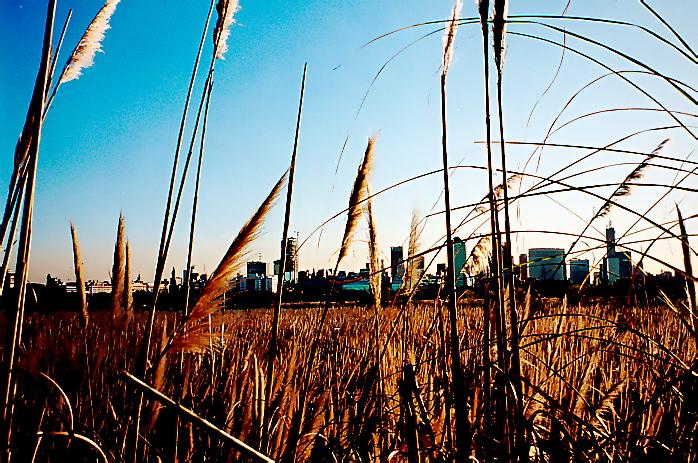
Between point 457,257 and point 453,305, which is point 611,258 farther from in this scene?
point 453,305

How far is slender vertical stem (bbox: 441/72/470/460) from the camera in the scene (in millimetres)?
1016

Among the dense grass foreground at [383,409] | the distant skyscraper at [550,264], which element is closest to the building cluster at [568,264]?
the distant skyscraper at [550,264]

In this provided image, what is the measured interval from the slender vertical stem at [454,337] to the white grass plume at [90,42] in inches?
40.7

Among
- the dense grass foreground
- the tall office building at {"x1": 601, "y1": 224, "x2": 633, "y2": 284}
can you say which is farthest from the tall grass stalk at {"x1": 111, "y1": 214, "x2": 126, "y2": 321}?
the tall office building at {"x1": 601, "y1": 224, "x2": 633, "y2": 284}

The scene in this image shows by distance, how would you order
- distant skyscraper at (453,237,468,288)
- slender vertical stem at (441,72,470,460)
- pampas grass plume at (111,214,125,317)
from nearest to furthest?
slender vertical stem at (441,72,470,460) → distant skyscraper at (453,237,468,288) → pampas grass plume at (111,214,125,317)

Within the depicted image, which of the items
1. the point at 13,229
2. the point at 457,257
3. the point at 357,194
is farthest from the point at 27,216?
the point at 457,257

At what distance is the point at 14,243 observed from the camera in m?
1.46

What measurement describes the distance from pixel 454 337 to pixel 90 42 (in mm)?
1371

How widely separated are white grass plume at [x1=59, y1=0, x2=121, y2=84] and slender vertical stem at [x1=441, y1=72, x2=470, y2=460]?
3.40 feet

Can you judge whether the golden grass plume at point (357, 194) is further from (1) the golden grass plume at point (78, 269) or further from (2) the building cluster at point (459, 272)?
(1) the golden grass plume at point (78, 269)

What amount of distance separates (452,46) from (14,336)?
126 cm

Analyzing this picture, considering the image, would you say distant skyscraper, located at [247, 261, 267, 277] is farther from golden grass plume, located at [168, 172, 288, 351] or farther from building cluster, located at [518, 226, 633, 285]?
building cluster, located at [518, 226, 633, 285]

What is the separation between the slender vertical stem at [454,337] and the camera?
1016 mm

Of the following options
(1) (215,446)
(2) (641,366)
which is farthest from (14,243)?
(2) (641,366)
